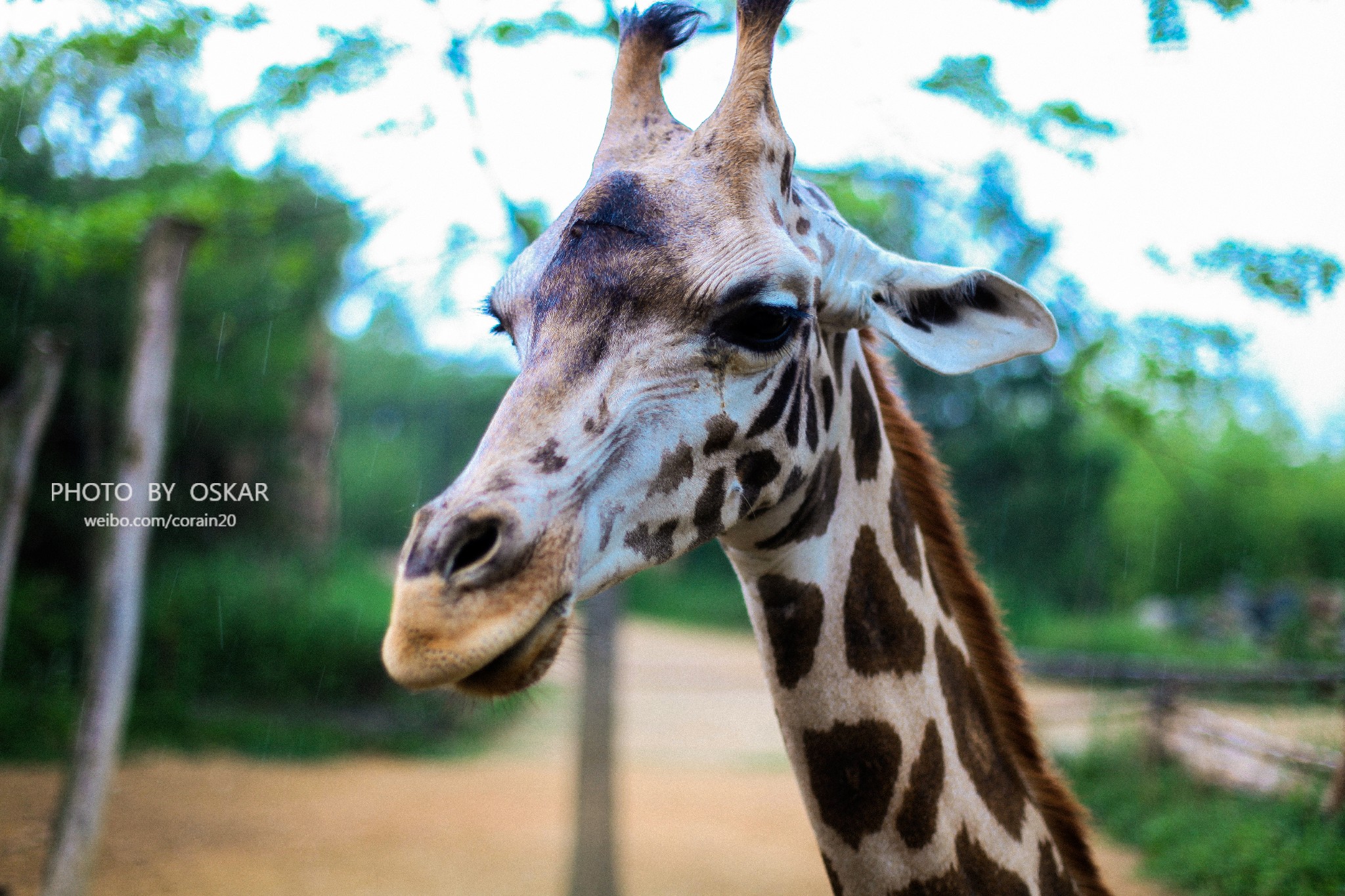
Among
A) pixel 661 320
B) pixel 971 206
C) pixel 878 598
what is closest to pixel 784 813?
pixel 971 206

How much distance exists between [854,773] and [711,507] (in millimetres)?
644

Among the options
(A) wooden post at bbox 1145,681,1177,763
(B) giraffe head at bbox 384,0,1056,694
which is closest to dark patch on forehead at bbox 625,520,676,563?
(B) giraffe head at bbox 384,0,1056,694

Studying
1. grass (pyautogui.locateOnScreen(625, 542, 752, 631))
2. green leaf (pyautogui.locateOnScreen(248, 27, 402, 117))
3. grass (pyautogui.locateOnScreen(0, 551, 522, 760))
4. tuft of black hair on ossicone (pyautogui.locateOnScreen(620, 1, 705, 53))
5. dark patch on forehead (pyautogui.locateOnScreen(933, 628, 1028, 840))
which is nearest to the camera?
dark patch on forehead (pyautogui.locateOnScreen(933, 628, 1028, 840))

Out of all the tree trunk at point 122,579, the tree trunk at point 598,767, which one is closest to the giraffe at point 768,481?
the tree trunk at point 598,767

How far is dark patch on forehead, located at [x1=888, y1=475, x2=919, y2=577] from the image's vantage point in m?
1.97

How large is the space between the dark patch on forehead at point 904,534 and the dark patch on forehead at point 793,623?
0.25 metres

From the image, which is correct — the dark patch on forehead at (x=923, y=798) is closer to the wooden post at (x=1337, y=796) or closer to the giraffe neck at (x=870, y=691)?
the giraffe neck at (x=870, y=691)

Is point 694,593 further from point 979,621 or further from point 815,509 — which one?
point 815,509

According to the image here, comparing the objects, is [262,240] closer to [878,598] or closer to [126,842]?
[126,842]

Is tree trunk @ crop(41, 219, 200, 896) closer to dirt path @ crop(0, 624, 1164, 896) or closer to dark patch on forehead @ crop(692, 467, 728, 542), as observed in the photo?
dirt path @ crop(0, 624, 1164, 896)

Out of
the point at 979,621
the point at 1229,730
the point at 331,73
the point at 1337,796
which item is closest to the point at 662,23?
the point at 979,621

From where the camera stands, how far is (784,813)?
900 centimetres

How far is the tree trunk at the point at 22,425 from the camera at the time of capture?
5203 millimetres

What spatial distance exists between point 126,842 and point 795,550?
26.0ft
